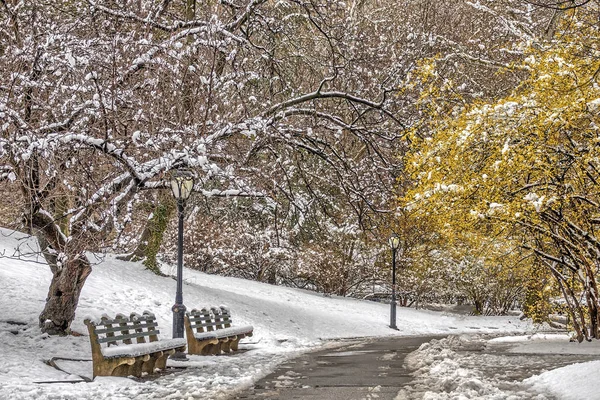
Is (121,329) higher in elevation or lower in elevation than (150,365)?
higher

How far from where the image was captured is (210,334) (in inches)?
542

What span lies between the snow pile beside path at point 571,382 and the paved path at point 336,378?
A: 182cm

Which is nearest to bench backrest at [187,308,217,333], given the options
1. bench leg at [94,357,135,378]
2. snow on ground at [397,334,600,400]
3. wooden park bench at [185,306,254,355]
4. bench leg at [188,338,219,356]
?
wooden park bench at [185,306,254,355]

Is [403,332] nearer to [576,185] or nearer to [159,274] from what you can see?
[159,274]

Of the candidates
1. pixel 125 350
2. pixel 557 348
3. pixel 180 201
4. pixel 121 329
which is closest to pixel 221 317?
pixel 180 201

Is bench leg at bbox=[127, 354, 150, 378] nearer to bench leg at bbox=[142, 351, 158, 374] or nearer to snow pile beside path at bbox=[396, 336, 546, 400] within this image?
bench leg at bbox=[142, 351, 158, 374]

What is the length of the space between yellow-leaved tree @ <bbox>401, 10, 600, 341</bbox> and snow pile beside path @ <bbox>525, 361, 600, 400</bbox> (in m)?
2.05

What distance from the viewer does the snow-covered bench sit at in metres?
9.80

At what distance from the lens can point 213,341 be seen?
13.9 metres

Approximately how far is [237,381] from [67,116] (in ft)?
15.9

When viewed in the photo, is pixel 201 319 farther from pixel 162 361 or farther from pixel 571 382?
pixel 571 382

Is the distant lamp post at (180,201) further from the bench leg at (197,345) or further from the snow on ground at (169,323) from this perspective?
the snow on ground at (169,323)

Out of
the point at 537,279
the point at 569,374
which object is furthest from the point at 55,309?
the point at 537,279

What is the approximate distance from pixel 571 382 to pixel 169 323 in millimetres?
11008
